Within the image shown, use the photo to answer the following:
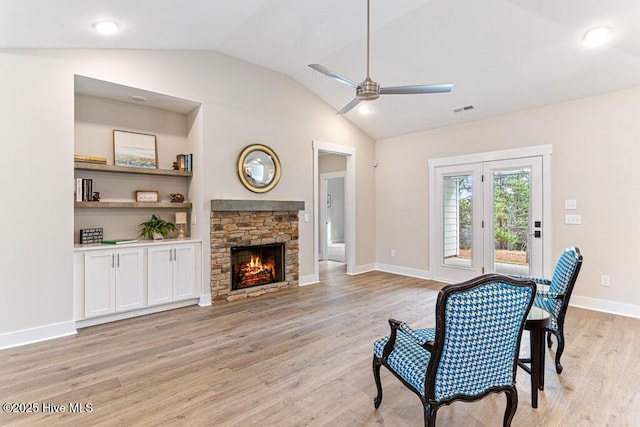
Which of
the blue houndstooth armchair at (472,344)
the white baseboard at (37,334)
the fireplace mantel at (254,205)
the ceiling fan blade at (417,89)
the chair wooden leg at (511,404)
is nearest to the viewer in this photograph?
the blue houndstooth armchair at (472,344)

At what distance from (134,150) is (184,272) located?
69.5 inches

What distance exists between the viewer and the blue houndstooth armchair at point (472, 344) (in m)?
1.60

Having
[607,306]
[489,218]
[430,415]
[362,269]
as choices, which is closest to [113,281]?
[430,415]

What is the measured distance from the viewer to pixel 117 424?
6.76ft

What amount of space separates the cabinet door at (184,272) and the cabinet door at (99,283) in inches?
27.8

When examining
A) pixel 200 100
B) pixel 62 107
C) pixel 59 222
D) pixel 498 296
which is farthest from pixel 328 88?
pixel 498 296

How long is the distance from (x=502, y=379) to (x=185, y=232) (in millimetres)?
4301

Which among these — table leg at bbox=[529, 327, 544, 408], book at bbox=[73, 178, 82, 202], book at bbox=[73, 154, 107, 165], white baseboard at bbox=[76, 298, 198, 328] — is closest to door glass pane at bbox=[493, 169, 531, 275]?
table leg at bbox=[529, 327, 544, 408]

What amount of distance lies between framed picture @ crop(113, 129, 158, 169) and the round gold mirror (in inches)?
46.6

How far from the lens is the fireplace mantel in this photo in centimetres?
459

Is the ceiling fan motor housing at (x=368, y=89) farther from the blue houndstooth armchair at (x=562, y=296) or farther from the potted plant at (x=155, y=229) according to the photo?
the potted plant at (x=155, y=229)

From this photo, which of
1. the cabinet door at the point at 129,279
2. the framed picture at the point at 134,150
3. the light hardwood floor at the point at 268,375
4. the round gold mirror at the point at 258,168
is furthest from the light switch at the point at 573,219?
the framed picture at the point at 134,150

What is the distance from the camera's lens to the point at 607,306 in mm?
4230

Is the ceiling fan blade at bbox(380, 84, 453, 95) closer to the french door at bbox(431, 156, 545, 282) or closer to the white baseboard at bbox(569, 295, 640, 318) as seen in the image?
the french door at bbox(431, 156, 545, 282)
